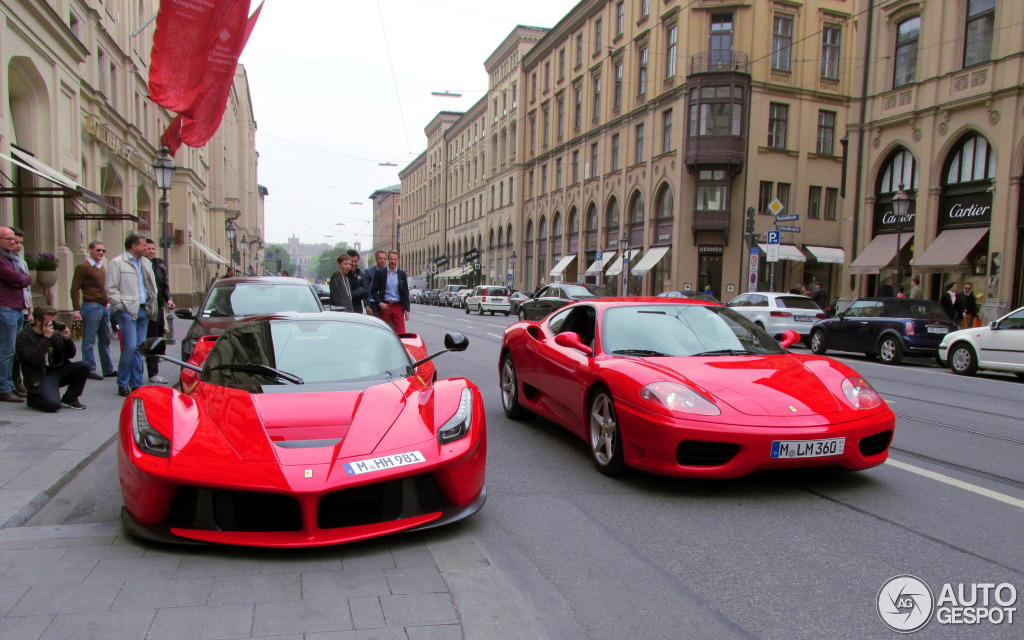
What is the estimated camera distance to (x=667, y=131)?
3669cm

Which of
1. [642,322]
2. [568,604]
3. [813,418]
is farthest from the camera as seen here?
[642,322]

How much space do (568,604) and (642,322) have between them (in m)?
3.17

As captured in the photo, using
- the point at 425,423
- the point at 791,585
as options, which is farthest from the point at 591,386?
the point at 791,585

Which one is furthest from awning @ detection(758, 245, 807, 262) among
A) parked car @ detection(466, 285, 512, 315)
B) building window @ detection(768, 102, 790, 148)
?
parked car @ detection(466, 285, 512, 315)

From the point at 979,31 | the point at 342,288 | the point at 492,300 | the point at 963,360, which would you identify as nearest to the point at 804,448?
the point at 342,288

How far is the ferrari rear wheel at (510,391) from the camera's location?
7.21 meters

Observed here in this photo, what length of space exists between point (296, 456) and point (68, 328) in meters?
5.79

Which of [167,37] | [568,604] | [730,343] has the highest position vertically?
[167,37]

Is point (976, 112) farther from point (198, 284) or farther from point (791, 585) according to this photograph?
point (198, 284)

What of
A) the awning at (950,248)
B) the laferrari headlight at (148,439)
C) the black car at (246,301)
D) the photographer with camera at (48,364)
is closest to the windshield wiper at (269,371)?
the laferrari headlight at (148,439)

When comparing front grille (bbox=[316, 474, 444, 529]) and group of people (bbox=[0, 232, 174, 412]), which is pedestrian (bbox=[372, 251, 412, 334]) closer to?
group of people (bbox=[0, 232, 174, 412])

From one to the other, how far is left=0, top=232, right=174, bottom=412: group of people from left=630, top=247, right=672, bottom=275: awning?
1166 inches

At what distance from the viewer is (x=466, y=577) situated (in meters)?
3.24

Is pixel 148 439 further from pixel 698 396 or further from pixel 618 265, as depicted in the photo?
pixel 618 265
